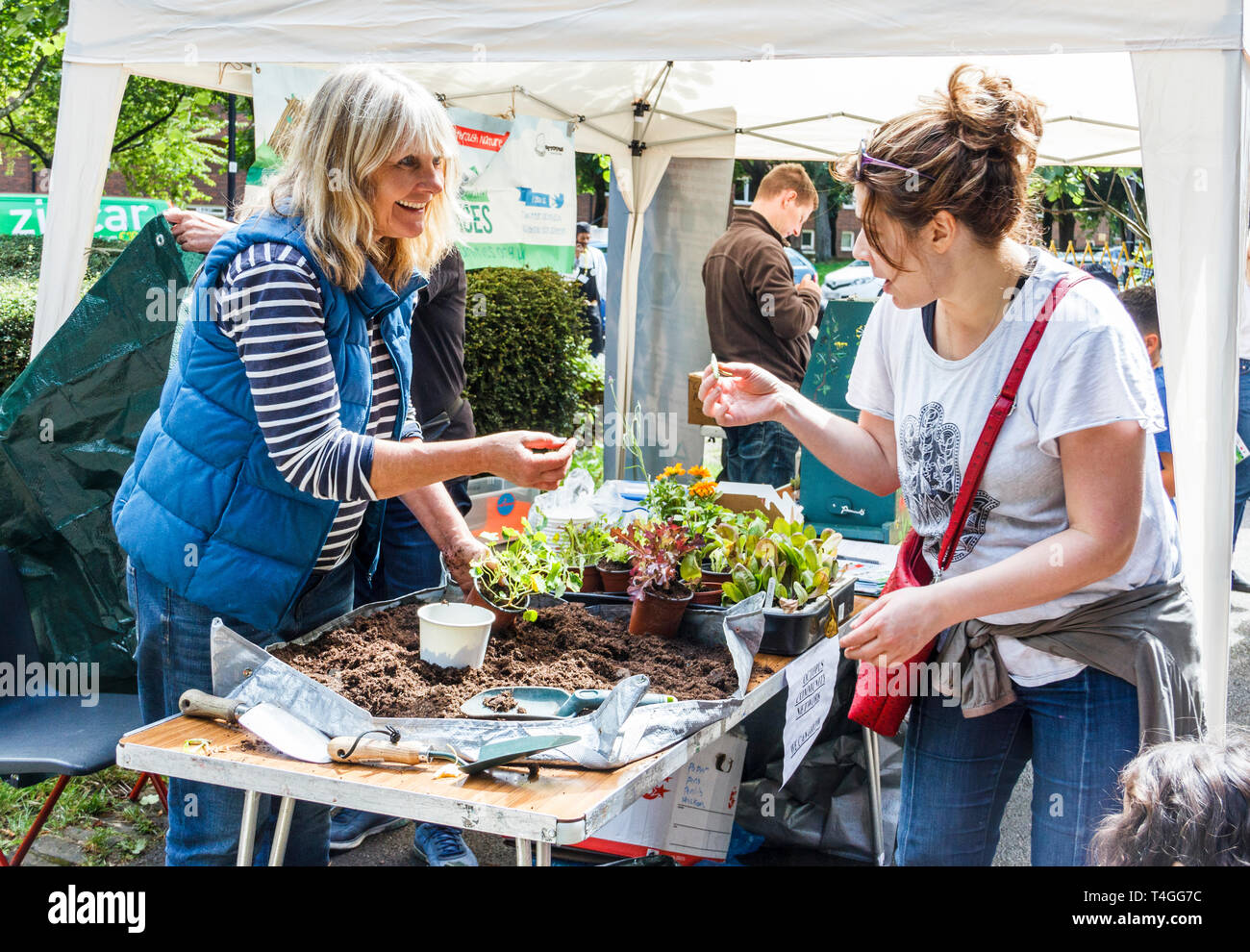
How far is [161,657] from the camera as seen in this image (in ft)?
6.61

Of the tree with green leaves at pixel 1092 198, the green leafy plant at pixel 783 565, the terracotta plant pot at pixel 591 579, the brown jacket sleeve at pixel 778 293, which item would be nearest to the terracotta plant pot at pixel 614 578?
the terracotta plant pot at pixel 591 579

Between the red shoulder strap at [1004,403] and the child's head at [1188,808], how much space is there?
0.54 m

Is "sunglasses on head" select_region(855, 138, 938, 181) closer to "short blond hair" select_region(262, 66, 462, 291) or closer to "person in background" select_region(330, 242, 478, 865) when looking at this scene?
"short blond hair" select_region(262, 66, 462, 291)

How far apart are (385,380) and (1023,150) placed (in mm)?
1259

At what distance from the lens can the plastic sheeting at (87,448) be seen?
9.34 ft

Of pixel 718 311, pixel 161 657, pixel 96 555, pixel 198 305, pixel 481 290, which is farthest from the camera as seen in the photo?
pixel 481 290

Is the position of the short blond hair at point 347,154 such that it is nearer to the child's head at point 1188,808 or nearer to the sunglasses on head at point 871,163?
the sunglasses on head at point 871,163

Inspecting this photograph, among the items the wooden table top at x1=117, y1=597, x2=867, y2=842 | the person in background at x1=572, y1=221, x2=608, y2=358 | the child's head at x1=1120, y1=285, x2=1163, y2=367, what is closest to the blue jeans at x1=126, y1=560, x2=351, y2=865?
the wooden table top at x1=117, y1=597, x2=867, y2=842

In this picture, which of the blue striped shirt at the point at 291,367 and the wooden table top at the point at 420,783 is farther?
the blue striped shirt at the point at 291,367

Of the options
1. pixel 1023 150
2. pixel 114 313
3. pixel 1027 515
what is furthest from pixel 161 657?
pixel 1023 150

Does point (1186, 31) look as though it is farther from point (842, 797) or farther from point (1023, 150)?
point (842, 797)

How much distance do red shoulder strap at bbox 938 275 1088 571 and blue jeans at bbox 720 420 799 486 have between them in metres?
3.54

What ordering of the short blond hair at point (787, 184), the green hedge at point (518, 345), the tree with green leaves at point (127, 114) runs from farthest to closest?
1. the tree with green leaves at point (127, 114)
2. the green hedge at point (518, 345)
3. the short blond hair at point (787, 184)

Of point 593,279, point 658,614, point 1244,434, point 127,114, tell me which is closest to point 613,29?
point 658,614
